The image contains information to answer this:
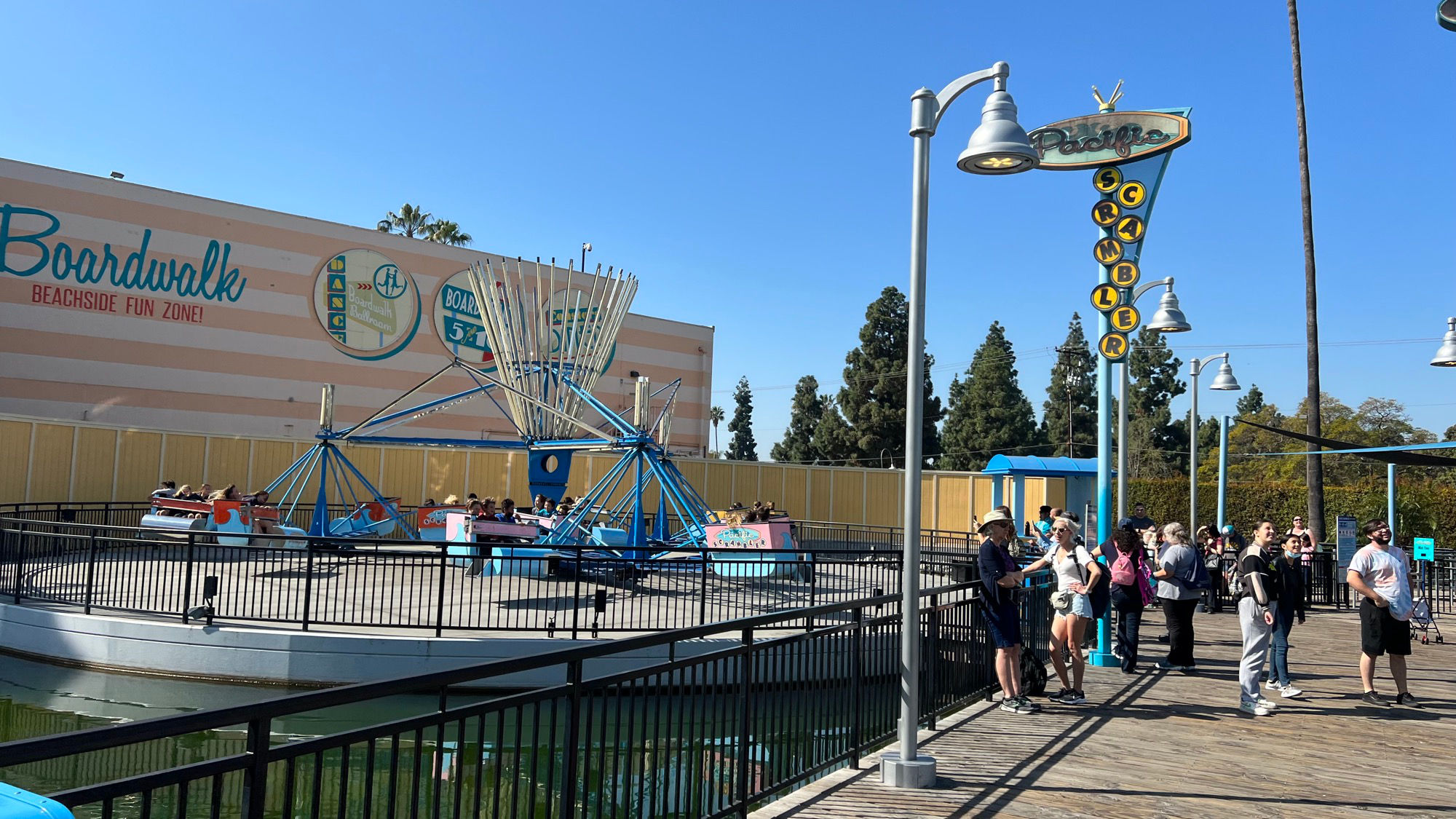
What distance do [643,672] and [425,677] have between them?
1487 mm

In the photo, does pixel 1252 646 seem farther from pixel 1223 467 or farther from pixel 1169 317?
pixel 1223 467

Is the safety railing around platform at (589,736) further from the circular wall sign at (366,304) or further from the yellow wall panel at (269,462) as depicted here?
the circular wall sign at (366,304)

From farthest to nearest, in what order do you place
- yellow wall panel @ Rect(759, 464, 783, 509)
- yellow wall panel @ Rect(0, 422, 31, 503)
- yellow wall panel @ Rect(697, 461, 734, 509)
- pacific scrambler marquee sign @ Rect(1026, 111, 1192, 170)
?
yellow wall panel @ Rect(759, 464, 783, 509)
yellow wall panel @ Rect(697, 461, 734, 509)
yellow wall panel @ Rect(0, 422, 31, 503)
pacific scrambler marquee sign @ Rect(1026, 111, 1192, 170)

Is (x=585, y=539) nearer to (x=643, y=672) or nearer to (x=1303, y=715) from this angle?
(x=1303, y=715)

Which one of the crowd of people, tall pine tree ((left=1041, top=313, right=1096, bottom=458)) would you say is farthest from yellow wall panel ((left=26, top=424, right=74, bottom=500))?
tall pine tree ((left=1041, top=313, right=1096, bottom=458))

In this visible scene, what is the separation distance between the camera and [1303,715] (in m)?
9.09

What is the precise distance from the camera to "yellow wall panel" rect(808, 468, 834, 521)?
128 ft

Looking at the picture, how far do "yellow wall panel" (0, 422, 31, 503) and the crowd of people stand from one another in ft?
80.3

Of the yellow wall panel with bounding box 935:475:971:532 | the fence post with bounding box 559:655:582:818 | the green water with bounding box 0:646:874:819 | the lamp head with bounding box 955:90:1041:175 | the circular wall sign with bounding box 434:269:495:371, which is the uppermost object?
the circular wall sign with bounding box 434:269:495:371

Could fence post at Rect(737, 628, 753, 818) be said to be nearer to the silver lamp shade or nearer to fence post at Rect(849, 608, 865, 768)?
fence post at Rect(849, 608, 865, 768)

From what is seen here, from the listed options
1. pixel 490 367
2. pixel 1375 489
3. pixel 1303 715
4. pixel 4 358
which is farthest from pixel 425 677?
pixel 1375 489

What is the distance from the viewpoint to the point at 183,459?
2831cm

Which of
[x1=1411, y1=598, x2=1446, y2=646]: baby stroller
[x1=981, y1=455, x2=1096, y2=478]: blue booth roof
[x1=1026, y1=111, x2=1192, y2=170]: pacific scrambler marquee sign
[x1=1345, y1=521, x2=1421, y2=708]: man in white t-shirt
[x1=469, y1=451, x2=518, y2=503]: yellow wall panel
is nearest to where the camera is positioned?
[x1=1345, y1=521, x2=1421, y2=708]: man in white t-shirt

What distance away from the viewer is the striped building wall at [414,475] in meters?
25.6
